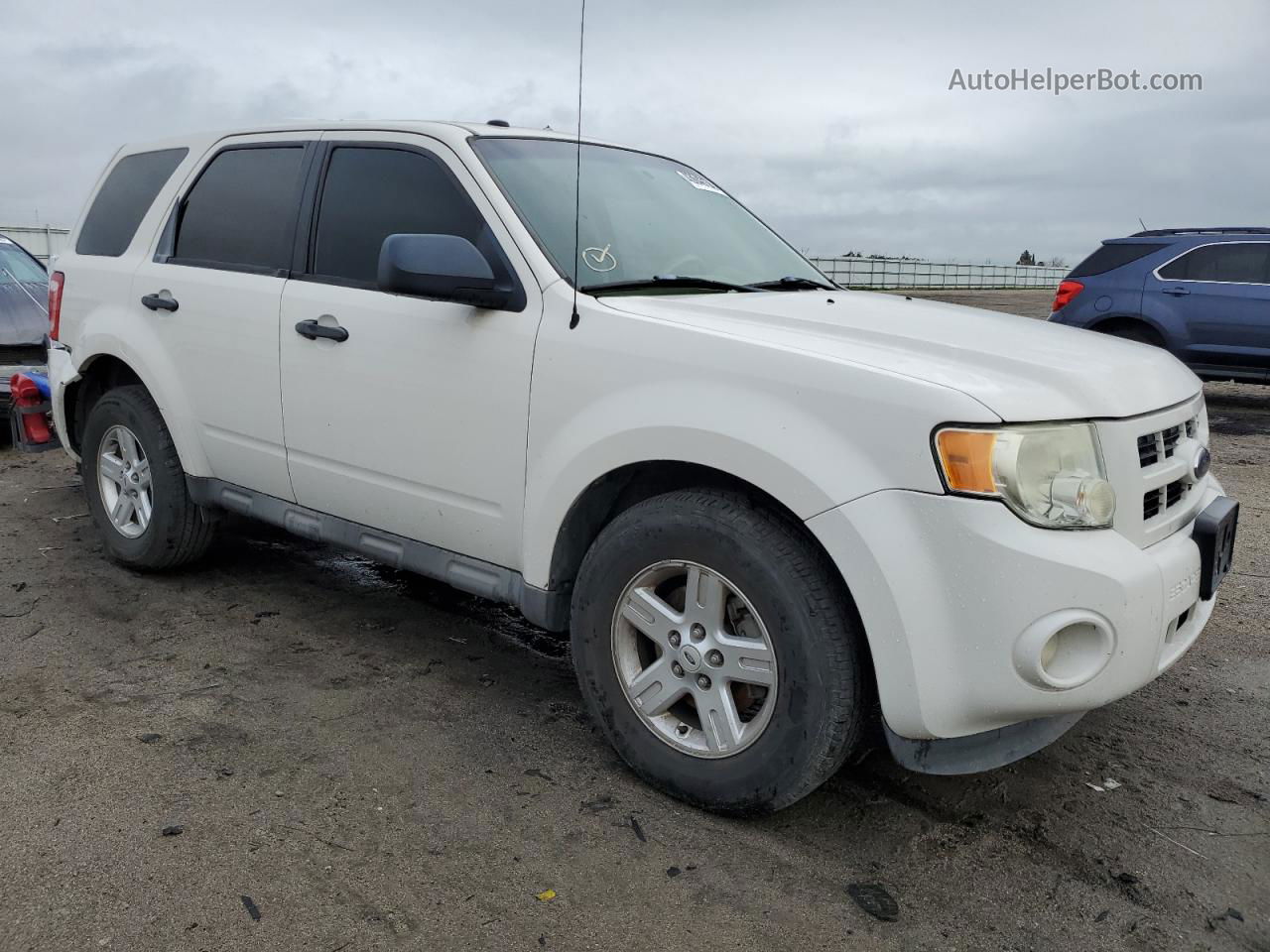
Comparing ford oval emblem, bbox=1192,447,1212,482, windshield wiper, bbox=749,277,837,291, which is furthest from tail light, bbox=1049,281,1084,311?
ford oval emblem, bbox=1192,447,1212,482

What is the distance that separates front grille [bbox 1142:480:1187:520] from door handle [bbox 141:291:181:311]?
3552 millimetres

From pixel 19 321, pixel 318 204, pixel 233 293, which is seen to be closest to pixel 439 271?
pixel 318 204

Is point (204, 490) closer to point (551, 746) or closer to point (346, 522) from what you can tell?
point (346, 522)

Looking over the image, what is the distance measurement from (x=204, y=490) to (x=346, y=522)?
95 centimetres

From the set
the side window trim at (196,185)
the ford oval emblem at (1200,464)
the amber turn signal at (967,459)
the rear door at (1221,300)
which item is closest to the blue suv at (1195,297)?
the rear door at (1221,300)

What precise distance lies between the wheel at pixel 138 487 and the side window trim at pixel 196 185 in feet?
2.07

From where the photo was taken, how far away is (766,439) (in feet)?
8.68

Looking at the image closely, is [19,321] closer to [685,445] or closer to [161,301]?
[161,301]

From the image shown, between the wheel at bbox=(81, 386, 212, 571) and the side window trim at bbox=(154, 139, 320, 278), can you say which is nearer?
the side window trim at bbox=(154, 139, 320, 278)

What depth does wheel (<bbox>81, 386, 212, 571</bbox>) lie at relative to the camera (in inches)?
180

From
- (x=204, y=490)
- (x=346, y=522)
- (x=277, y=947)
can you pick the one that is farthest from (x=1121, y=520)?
(x=204, y=490)

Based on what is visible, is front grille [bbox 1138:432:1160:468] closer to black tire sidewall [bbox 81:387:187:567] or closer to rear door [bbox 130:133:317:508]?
rear door [bbox 130:133:317:508]

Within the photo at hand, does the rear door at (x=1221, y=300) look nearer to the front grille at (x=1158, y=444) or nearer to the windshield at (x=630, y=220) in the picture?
→ the windshield at (x=630, y=220)

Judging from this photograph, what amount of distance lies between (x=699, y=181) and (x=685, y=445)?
1.87 metres
